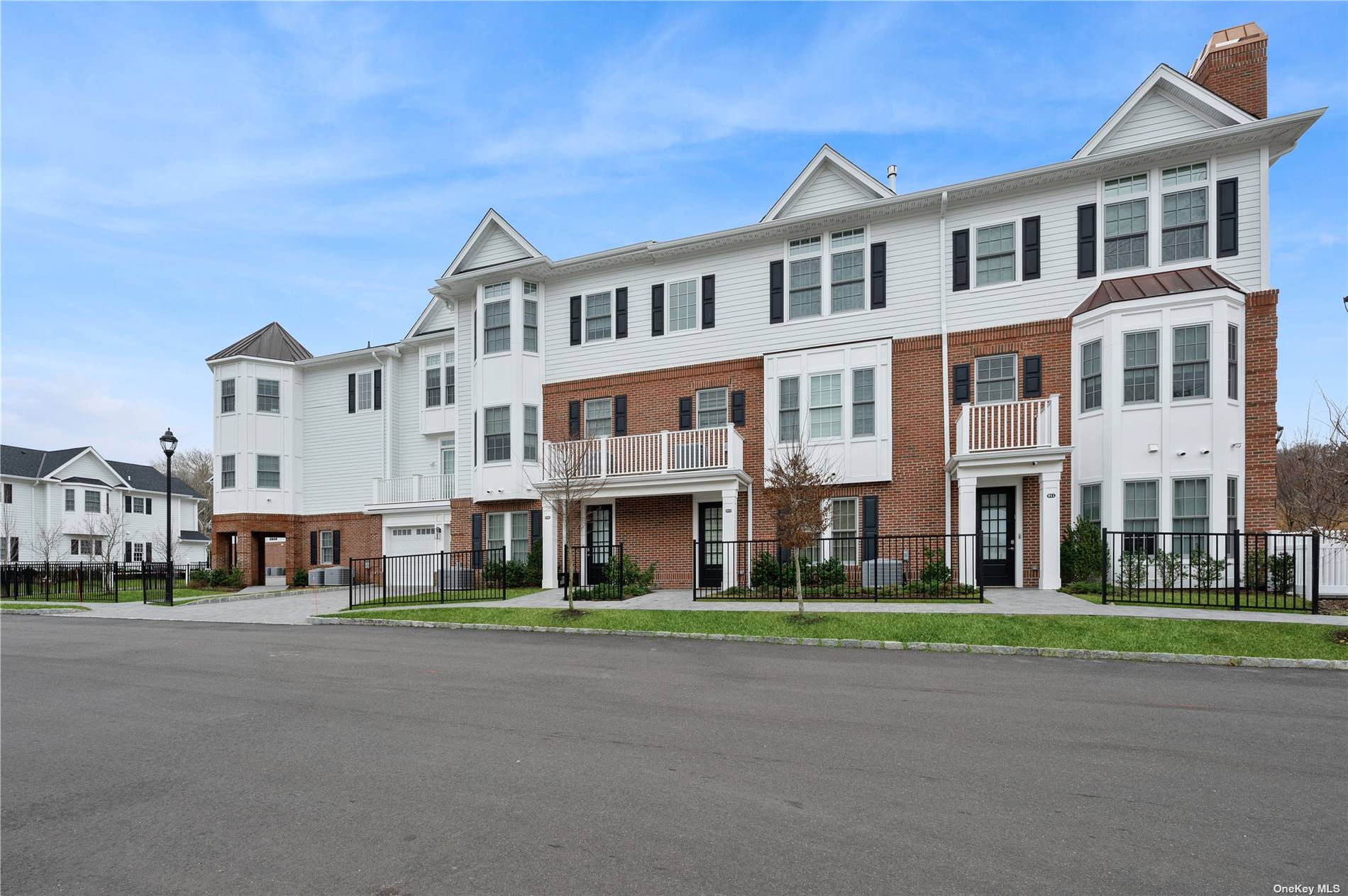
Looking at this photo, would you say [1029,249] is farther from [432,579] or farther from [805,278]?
[432,579]

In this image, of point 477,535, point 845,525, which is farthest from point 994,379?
point 477,535

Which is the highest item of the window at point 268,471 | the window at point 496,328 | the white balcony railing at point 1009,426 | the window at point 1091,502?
the window at point 496,328

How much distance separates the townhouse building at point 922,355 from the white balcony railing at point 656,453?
3.2 inches

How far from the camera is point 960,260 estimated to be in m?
20.4

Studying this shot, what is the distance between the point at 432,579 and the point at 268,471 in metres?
11.8

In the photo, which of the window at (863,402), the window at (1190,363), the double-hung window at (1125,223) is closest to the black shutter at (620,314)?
the window at (863,402)

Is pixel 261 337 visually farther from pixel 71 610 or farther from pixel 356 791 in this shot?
pixel 356 791

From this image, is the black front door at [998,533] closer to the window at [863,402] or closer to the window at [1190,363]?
the window at [863,402]

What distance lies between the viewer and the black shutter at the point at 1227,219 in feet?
57.9

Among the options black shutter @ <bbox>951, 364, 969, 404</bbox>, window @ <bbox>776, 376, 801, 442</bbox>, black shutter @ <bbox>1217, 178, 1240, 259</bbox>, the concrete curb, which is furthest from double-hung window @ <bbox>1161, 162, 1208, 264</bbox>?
the concrete curb

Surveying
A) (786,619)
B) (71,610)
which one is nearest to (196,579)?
(71,610)

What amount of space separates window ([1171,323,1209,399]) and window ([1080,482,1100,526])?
2737mm

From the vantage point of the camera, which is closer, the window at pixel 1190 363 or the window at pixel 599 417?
the window at pixel 1190 363

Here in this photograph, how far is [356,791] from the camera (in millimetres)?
5695
